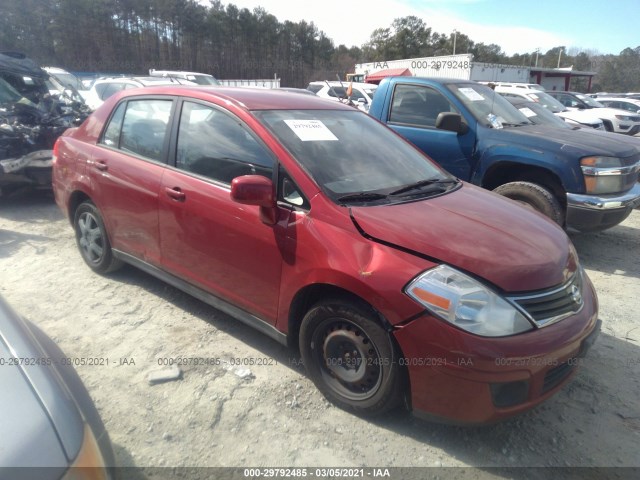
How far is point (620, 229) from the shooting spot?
6.29 meters

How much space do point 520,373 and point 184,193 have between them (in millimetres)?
2280

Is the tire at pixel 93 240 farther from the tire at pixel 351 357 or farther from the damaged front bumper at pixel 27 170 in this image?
the damaged front bumper at pixel 27 170

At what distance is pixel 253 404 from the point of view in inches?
105

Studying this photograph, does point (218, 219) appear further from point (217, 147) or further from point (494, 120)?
point (494, 120)

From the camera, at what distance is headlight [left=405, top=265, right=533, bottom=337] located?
212 cm

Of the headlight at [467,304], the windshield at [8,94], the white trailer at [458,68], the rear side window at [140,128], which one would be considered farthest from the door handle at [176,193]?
the white trailer at [458,68]

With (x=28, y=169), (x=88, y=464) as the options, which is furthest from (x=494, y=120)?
(x=28, y=169)

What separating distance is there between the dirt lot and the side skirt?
0.29m

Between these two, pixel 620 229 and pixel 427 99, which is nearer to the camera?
pixel 427 99

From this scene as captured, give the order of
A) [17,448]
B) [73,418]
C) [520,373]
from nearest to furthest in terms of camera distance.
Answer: [17,448] → [73,418] → [520,373]

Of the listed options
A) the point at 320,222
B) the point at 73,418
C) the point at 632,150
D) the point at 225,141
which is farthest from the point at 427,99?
the point at 73,418

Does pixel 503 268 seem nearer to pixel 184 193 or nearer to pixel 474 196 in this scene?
pixel 474 196

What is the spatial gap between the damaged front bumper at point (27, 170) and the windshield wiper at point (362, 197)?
523cm

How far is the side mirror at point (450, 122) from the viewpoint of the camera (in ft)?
17.2
